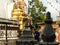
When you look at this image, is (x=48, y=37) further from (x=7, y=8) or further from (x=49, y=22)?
(x=7, y=8)

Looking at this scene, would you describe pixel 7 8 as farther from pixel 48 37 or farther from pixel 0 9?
pixel 48 37

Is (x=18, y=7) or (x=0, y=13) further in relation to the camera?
(x=18, y=7)

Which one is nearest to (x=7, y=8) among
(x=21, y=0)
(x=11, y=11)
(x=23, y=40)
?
(x=11, y=11)

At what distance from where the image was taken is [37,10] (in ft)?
77.9

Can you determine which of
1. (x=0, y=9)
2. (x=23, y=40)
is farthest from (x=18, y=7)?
(x=23, y=40)

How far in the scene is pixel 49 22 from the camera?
161 inches

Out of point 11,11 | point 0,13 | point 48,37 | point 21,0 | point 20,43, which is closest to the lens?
point 48,37

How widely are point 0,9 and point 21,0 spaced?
379cm

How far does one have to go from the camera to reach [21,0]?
58.9 ft

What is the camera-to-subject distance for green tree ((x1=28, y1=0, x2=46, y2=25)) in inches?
889

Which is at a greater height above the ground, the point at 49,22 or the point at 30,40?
the point at 49,22

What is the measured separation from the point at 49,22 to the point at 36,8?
1937cm

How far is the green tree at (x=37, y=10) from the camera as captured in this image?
22.6m

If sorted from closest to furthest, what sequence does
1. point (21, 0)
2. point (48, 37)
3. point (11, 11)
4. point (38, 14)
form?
point (48, 37) → point (11, 11) → point (21, 0) → point (38, 14)
